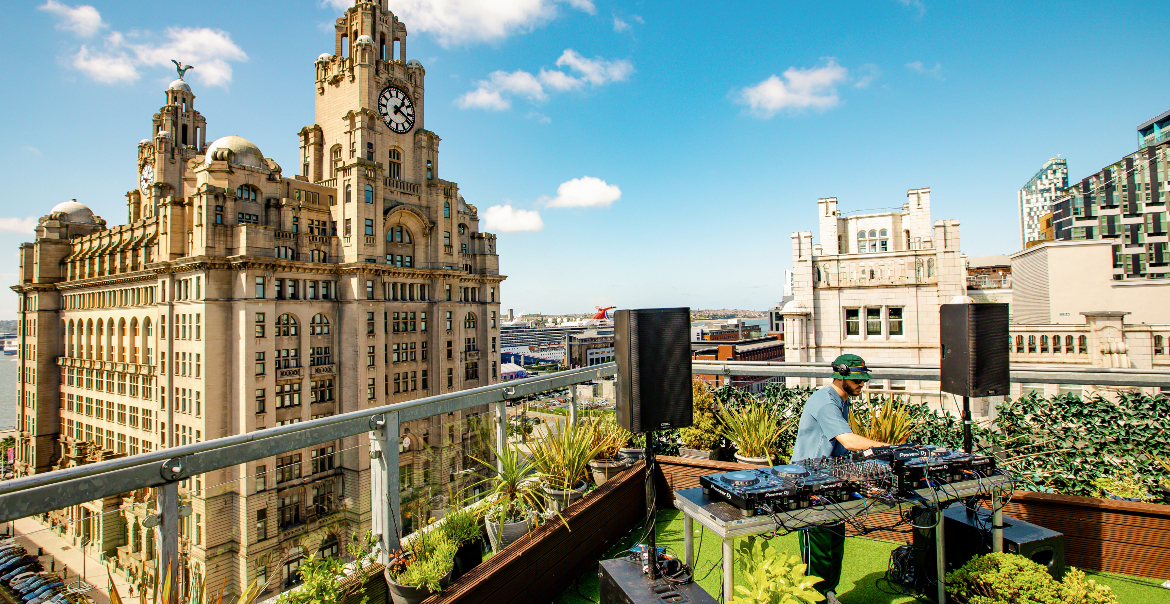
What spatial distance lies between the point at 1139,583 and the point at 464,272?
39618mm

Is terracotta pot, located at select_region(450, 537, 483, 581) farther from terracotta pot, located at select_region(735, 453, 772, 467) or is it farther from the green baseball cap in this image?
terracotta pot, located at select_region(735, 453, 772, 467)

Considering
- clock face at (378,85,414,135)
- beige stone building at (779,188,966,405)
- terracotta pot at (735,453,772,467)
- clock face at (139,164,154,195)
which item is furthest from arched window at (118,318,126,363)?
terracotta pot at (735,453,772,467)

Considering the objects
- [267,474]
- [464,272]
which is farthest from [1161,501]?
[464,272]

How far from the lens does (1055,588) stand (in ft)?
8.07

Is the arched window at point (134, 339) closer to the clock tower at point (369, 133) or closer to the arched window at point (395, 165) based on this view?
the clock tower at point (369, 133)

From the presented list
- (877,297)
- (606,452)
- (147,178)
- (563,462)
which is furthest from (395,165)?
(563,462)

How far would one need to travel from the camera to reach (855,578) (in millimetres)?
3418

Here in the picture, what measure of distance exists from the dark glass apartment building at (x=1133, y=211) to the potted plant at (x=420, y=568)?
41.2m

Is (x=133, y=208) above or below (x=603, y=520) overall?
above

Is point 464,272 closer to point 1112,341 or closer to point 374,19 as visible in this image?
point 374,19

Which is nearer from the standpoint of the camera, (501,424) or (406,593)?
(406,593)

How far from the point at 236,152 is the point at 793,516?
38.4 metres

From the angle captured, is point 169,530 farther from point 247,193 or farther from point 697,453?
point 247,193

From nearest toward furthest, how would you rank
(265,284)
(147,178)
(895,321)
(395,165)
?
(895,321) → (265,284) → (395,165) → (147,178)
